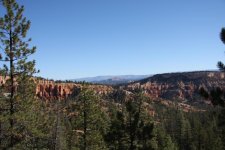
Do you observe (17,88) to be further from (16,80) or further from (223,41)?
(223,41)

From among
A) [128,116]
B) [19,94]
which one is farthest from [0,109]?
[128,116]

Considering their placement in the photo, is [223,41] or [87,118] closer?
[223,41]

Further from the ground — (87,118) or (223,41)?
(223,41)

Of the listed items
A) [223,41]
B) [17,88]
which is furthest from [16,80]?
[223,41]

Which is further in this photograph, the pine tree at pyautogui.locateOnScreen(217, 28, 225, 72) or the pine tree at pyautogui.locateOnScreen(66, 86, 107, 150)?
the pine tree at pyautogui.locateOnScreen(66, 86, 107, 150)

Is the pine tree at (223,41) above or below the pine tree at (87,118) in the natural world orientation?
above

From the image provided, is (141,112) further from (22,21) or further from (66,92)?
(66,92)

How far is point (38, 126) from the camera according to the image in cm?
2517

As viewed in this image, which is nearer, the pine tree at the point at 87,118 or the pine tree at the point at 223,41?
the pine tree at the point at 223,41

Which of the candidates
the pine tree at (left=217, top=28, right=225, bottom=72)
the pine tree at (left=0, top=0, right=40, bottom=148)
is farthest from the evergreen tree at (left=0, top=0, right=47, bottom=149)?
the pine tree at (left=217, top=28, right=225, bottom=72)

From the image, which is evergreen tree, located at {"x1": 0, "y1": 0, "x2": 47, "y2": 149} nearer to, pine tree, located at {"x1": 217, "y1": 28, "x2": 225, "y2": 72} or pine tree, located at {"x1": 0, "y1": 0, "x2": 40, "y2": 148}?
pine tree, located at {"x1": 0, "y1": 0, "x2": 40, "y2": 148}

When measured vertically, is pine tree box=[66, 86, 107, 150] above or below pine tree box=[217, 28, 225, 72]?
below

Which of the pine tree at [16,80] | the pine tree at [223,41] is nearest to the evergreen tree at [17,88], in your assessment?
the pine tree at [16,80]

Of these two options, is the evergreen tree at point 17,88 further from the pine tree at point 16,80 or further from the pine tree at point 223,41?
the pine tree at point 223,41
